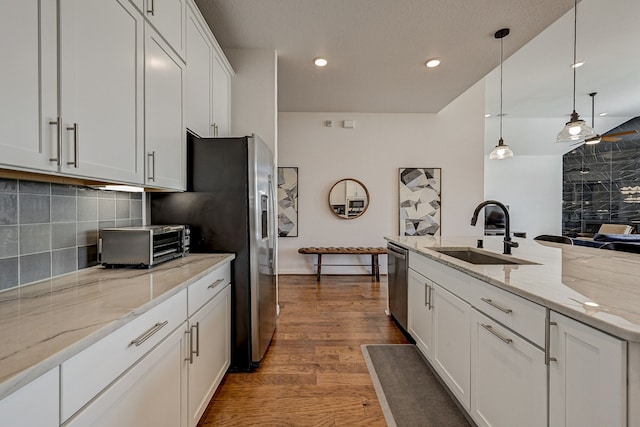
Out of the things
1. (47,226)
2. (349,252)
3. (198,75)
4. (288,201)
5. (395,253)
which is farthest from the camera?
(288,201)

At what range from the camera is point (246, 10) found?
2449 mm

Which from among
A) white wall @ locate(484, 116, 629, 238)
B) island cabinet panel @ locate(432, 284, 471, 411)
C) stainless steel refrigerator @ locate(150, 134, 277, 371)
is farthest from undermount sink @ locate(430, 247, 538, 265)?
white wall @ locate(484, 116, 629, 238)

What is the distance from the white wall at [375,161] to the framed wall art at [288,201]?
0.10m

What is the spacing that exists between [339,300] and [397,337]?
1.18 metres

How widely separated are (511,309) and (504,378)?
11.8 inches

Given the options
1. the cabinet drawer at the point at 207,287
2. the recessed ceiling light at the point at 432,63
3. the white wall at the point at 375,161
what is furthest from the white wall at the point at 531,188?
the cabinet drawer at the point at 207,287

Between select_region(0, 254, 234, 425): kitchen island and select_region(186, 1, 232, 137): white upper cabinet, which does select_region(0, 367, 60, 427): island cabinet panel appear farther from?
select_region(186, 1, 232, 137): white upper cabinet

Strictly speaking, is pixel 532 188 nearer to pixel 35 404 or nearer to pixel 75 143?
pixel 75 143

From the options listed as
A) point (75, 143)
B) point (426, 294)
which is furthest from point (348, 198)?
point (75, 143)

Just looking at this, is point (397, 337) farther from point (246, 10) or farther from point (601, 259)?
point (246, 10)

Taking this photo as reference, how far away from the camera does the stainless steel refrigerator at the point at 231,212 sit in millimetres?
2070

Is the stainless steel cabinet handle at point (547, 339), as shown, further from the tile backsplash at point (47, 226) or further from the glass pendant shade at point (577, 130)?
the glass pendant shade at point (577, 130)

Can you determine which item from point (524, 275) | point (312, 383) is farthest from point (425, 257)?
point (312, 383)

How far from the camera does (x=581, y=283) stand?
3.94ft
